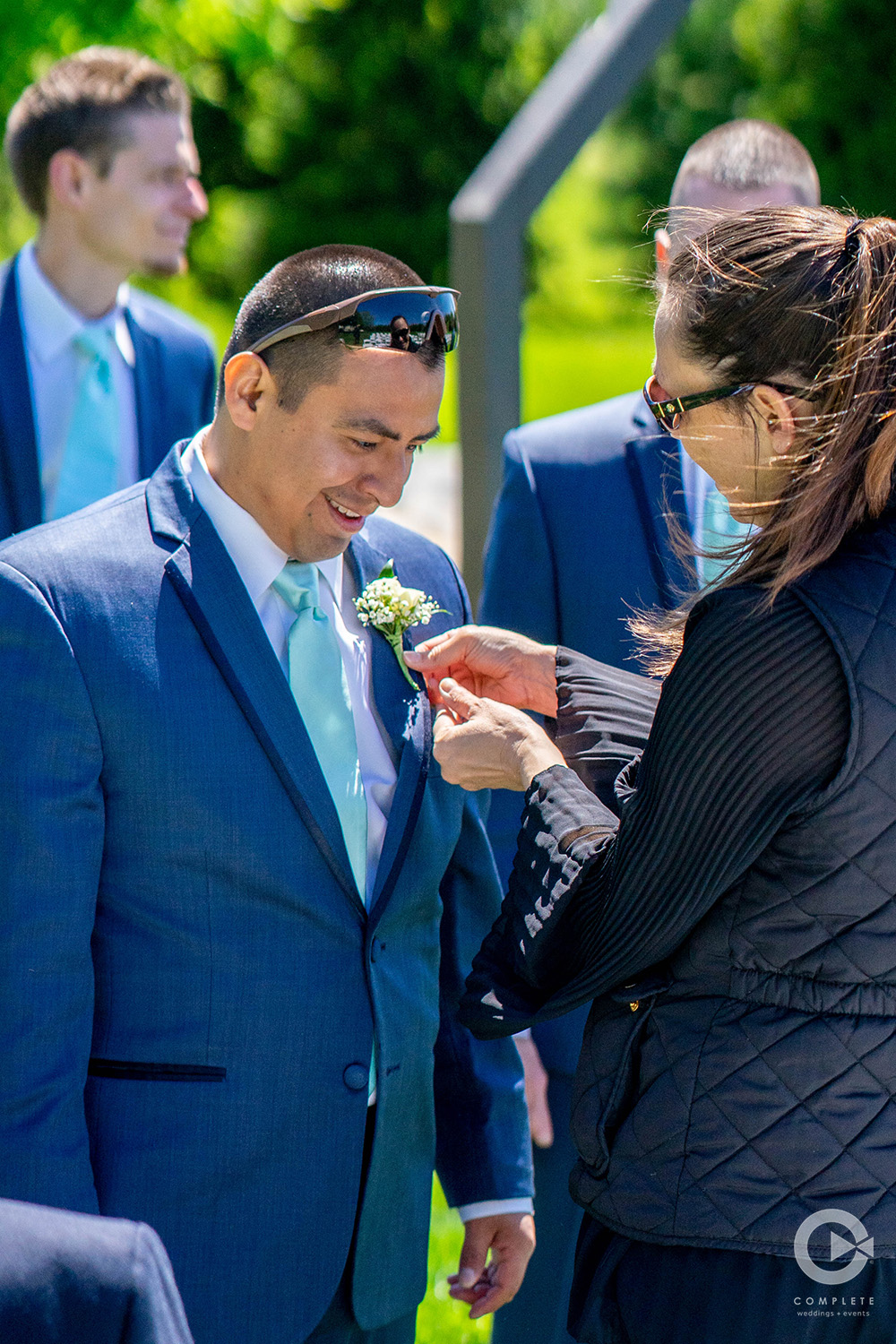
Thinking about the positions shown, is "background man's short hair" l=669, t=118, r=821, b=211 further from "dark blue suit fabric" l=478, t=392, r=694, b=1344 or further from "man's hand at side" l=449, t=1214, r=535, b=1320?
"man's hand at side" l=449, t=1214, r=535, b=1320

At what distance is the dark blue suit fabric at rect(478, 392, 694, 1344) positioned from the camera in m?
3.54

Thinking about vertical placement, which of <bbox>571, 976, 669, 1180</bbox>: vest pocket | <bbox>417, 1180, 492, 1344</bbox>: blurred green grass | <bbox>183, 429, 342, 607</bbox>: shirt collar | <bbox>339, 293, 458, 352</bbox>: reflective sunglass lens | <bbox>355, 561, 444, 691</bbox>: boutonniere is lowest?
<bbox>417, 1180, 492, 1344</bbox>: blurred green grass

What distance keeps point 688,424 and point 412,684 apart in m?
0.76

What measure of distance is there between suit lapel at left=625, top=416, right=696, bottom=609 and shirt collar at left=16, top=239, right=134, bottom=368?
240 cm

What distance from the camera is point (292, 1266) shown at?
246 cm

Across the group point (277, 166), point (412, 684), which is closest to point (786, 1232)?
point (412, 684)

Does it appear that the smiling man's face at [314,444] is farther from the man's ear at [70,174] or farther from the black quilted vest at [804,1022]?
the man's ear at [70,174]

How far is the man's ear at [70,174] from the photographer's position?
5492mm

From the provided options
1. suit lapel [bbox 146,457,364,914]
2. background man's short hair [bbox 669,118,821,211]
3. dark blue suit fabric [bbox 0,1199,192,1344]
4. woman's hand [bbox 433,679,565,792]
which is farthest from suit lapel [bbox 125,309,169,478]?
dark blue suit fabric [bbox 0,1199,192,1344]

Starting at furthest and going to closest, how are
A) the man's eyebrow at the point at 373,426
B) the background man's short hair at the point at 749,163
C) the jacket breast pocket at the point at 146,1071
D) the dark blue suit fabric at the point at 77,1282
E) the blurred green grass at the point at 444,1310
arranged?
the blurred green grass at the point at 444,1310, the background man's short hair at the point at 749,163, the man's eyebrow at the point at 373,426, the jacket breast pocket at the point at 146,1071, the dark blue suit fabric at the point at 77,1282

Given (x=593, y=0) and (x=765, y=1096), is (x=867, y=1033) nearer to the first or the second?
(x=765, y=1096)

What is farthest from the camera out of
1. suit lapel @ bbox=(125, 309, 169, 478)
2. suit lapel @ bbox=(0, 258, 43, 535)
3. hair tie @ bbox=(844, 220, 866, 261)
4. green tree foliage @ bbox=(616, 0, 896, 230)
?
green tree foliage @ bbox=(616, 0, 896, 230)

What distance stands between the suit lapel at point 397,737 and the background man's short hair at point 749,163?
1.65m

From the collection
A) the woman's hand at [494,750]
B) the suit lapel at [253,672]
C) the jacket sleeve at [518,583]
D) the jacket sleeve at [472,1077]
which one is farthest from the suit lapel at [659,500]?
the suit lapel at [253,672]
